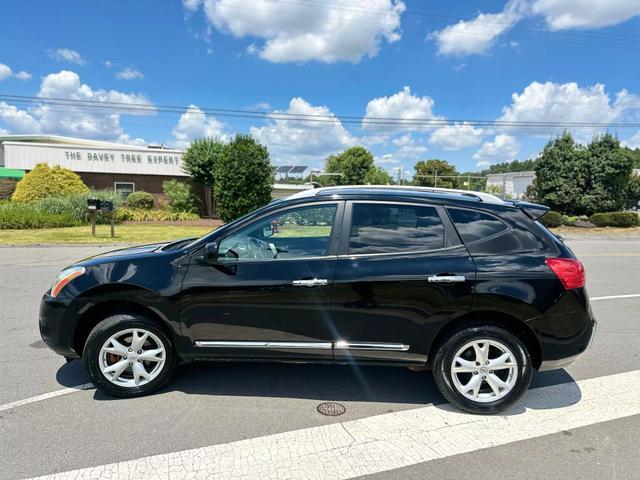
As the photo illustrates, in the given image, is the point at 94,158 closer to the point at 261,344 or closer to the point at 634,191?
the point at 261,344

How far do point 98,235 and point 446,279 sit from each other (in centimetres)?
1493

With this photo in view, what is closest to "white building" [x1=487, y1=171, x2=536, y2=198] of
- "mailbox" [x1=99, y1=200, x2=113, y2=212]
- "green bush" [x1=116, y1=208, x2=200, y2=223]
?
"green bush" [x1=116, y1=208, x2=200, y2=223]

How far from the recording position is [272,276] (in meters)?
3.21

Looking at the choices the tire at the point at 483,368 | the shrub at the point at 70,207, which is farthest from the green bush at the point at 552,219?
the shrub at the point at 70,207

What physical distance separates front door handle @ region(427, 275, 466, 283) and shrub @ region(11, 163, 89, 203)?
22101mm

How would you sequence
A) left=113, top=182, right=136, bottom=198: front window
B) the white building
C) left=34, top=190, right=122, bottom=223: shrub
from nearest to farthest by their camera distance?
left=34, top=190, right=122, bottom=223: shrub, left=113, top=182, right=136, bottom=198: front window, the white building

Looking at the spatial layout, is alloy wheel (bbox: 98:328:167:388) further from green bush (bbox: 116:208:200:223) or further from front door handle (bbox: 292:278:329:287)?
green bush (bbox: 116:208:200:223)

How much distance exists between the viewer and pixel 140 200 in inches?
937

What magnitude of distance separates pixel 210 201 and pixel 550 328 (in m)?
23.7

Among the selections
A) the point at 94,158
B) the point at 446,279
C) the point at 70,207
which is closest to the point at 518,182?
the point at 94,158

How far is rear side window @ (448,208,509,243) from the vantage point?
3.26 meters

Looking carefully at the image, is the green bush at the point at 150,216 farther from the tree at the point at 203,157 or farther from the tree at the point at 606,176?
the tree at the point at 606,176

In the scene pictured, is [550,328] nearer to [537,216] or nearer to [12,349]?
[537,216]

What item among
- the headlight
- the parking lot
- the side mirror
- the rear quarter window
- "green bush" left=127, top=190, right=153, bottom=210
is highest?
"green bush" left=127, top=190, right=153, bottom=210
